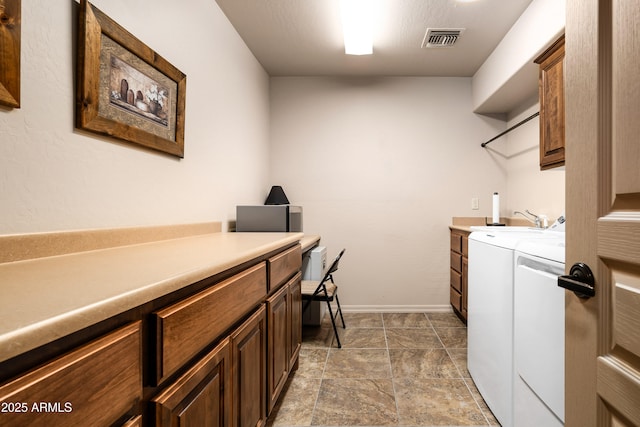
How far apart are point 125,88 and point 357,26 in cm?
177

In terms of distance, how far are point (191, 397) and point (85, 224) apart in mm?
753

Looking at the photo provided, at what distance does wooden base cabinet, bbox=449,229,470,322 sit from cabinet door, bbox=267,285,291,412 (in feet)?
5.97

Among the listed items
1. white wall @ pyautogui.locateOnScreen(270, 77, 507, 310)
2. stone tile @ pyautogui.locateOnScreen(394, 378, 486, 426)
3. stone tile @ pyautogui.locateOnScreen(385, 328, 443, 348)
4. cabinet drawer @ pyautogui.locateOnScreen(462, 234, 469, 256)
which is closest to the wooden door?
stone tile @ pyautogui.locateOnScreen(394, 378, 486, 426)

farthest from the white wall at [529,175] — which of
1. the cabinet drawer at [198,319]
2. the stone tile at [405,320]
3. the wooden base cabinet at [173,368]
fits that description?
the cabinet drawer at [198,319]

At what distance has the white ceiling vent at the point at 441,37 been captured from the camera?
8.25 ft

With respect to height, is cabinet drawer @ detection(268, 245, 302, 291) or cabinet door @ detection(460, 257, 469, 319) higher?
cabinet drawer @ detection(268, 245, 302, 291)

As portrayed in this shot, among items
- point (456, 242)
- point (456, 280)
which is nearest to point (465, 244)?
point (456, 242)

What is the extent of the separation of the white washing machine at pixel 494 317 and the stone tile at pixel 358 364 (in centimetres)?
57

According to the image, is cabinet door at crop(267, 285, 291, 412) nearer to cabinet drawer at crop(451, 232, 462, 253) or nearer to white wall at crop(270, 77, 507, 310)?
white wall at crop(270, 77, 507, 310)

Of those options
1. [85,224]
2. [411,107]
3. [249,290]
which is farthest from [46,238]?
[411,107]

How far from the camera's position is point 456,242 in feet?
10.4

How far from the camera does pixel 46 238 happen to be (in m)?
0.99

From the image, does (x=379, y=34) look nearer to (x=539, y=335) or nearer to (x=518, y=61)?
(x=518, y=61)

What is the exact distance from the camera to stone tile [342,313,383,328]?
3074 millimetres
